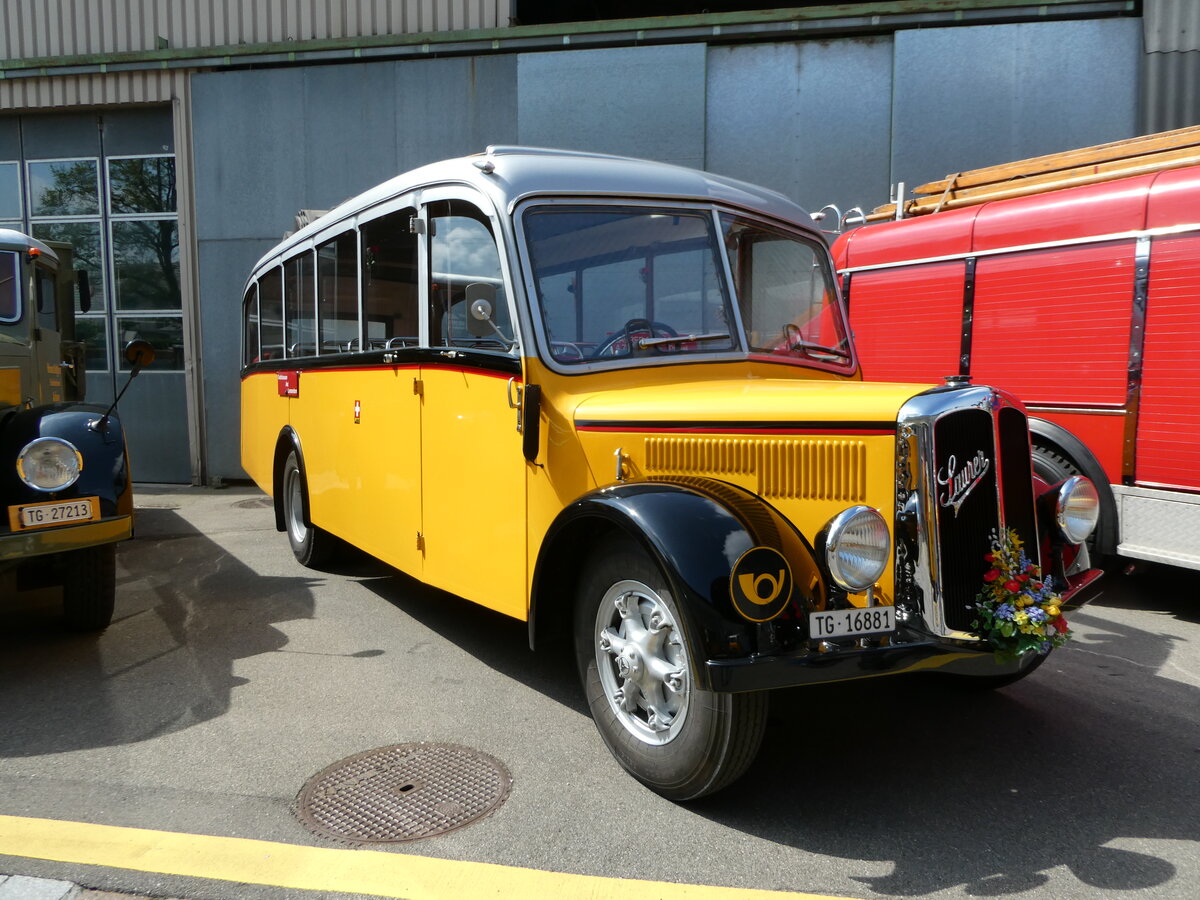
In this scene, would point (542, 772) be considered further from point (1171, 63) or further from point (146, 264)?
point (146, 264)

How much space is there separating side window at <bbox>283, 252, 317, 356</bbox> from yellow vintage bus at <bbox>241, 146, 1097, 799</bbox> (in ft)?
3.05

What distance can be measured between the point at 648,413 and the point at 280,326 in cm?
461

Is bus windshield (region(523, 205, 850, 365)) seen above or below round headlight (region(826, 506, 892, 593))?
above

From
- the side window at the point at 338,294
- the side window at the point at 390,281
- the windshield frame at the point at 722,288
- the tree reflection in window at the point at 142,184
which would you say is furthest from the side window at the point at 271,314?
the tree reflection in window at the point at 142,184

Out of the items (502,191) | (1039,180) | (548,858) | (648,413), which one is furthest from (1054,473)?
(548,858)

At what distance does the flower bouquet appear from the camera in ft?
9.10

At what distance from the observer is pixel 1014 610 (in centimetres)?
280

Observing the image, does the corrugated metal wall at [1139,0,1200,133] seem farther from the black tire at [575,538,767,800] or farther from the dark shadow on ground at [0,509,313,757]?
the dark shadow on ground at [0,509,313,757]

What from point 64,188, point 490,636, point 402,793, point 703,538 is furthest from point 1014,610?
point 64,188

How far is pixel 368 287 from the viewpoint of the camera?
5.00m

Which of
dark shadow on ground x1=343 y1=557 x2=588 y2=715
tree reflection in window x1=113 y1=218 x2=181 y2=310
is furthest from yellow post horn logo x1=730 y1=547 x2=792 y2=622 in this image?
tree reflection in window x1=113 y1=218 x2=181 y2=310

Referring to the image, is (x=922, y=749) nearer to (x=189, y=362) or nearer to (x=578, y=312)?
(x=578, y=312)

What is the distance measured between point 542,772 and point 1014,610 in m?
1.70

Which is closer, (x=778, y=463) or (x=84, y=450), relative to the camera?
(x=778, y=463)
